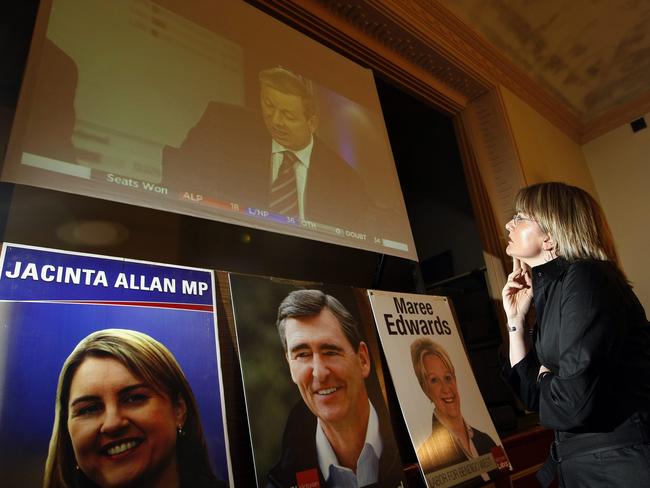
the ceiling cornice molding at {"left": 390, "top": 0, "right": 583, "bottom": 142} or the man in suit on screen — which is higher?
the ceiling cornice molding at {"left": 390, "top": 0, "right": 583, "bottom": 142}

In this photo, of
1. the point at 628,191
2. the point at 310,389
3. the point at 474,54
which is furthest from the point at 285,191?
the point at 628,191

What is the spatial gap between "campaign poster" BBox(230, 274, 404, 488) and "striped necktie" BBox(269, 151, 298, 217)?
359mm

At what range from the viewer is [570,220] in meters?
1.29

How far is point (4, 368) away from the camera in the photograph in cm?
94

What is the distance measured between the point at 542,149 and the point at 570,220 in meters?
3.09

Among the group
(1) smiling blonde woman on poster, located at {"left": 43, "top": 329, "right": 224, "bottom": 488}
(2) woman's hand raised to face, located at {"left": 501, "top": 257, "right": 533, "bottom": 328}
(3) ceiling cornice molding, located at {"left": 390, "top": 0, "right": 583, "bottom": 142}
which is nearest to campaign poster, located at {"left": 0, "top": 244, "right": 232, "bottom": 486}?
(1) smiling blonde woman on poster, located at {"left": 43, "top": 329, "right": 224, "bottom": 488}

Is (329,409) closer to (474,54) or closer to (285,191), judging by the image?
(285,191)

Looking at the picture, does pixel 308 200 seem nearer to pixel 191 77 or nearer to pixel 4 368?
pixel 191 77

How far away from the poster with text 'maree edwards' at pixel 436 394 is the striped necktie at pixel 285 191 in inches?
19.2

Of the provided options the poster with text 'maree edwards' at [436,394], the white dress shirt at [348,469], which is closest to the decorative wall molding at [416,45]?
the poster with text 'maree edwards' at [436,394]

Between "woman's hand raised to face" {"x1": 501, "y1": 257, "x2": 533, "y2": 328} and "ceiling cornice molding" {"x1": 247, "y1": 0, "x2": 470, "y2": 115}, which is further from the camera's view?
"ceiling cornice molding" {"x1": 247, "y1": 0, "x2": 470, "y2": 115}

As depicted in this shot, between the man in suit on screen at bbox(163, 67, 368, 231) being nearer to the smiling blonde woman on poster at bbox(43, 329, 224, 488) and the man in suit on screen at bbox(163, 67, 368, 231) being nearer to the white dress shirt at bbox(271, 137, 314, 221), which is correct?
the white dress shirt at bbox(271, 137, 314, 221)

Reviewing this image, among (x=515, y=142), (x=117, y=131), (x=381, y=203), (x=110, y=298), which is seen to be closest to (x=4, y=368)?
(x=110, y=298)

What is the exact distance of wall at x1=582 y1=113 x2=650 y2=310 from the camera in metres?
4.20
